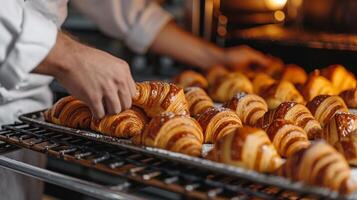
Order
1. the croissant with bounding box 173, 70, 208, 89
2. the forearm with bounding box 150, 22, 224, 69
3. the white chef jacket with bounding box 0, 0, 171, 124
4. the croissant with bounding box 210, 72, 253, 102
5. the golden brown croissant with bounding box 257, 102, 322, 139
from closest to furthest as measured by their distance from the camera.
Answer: the white chef jacket with bounding box 0, 0, 171, 124 → the golden brown croissant with bounding box 257, 102, 322, 139 → the croissant with bounding box 210, 72, 253, 102 → the croissant with bounding box 173, 70, 208, 89 → the forearm with bounding box 150, 22, 224, 69

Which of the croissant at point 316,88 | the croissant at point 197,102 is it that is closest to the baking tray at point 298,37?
the croissant at point 316,88

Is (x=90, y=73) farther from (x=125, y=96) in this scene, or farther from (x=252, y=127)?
(x=252, y=127)

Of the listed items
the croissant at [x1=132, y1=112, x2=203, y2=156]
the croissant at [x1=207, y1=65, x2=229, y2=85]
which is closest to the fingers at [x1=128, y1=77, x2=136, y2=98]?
the croissant at [x1=132, y1=112, x2=203, y2=156]

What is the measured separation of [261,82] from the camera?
2.02 meters

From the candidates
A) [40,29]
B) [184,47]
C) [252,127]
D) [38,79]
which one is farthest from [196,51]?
Result: [40,29]

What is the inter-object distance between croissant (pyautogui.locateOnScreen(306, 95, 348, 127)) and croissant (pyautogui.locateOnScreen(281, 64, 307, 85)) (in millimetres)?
348

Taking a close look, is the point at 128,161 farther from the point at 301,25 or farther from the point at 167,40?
the point at 301,25

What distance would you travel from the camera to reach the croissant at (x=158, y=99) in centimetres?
159

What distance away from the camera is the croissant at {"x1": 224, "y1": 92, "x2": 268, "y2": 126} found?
5.41 ft

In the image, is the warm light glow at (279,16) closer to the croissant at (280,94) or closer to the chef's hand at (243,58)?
the chef's hand at (243,58)

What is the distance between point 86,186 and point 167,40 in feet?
4.25

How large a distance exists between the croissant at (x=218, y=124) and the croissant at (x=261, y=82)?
1.55 ft

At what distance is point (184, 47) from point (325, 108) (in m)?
0.88

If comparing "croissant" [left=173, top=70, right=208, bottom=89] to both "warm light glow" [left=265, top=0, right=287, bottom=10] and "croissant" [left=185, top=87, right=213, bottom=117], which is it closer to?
"croissant" [left=185, top=87, right=213, bottom=117]
